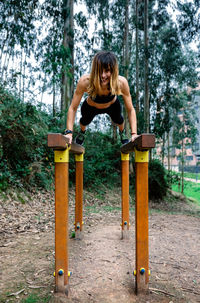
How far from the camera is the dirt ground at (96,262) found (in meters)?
1.76

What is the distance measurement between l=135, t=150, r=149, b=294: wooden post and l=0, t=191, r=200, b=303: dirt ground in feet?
0.54

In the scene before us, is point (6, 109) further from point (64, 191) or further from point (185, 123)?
point (185, 123)

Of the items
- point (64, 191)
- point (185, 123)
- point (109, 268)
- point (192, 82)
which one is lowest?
point (109, 268)

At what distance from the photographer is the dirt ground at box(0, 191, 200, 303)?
5.78ft

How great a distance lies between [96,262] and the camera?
90.4 inches

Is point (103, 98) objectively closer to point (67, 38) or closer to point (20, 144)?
point (20, 144)

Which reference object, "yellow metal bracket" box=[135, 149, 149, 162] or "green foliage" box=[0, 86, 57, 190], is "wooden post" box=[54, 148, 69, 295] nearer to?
"yellow metal bracket" box=[135, 149, 149, 162]

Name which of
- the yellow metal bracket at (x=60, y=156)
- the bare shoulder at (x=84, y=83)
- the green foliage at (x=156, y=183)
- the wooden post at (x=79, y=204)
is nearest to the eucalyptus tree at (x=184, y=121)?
the green foliage at (x=156, y=183)

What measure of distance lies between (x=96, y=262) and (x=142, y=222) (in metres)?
0.83

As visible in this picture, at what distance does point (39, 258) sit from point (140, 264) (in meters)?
1.16

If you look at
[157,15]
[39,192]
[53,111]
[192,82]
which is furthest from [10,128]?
[192,82]

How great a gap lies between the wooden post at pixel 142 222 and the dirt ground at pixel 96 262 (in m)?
0.16

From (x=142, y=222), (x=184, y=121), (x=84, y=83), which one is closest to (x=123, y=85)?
(x=84, y=83)

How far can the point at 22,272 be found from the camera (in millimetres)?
2086
